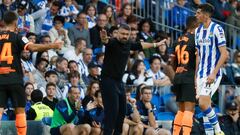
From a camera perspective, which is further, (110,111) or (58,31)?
(58,31)

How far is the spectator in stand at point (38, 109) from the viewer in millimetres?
18312

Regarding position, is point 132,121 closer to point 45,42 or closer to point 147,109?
point 147,109

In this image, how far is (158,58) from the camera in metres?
22.3

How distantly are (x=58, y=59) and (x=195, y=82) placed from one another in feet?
17.0

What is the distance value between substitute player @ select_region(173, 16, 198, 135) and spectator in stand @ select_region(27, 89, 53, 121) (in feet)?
9.80

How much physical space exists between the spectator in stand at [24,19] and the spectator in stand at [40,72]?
1.32 m

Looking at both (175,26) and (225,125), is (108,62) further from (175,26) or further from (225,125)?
(175,26)

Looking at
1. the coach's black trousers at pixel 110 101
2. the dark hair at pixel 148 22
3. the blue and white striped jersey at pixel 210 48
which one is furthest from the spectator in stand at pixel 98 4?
the blue and white striped jersey at pixel 210 48

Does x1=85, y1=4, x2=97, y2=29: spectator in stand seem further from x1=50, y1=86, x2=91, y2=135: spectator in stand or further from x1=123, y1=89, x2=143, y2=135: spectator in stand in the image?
x1=50, y1=86, x2=91, y2=135: spectator in stand


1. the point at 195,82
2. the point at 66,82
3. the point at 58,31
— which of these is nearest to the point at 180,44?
the point at 195,82

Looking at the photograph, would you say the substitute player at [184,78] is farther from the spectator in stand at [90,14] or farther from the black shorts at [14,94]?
the spectator in stand at [90,14]

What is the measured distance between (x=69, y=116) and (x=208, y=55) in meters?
3.32

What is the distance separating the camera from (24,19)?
22.1m

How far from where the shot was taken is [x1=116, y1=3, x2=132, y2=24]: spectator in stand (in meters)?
24.6
